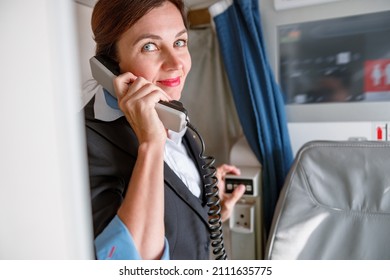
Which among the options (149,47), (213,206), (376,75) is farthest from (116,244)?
(376,75)

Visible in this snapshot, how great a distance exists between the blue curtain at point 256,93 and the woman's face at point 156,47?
0.76 feet

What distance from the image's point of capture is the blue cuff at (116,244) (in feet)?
1.21

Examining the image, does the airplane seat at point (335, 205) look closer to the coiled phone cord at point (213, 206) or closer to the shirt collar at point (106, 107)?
the coiled phone cord at point (213, 206)

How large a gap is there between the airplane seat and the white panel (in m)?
0.49

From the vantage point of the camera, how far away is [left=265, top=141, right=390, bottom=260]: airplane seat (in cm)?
60

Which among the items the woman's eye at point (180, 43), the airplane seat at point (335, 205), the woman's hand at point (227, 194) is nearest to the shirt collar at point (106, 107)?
the woman's eye at point (180, 43)

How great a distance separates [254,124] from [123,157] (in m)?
0.42

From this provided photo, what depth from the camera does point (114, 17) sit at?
0.39 meters

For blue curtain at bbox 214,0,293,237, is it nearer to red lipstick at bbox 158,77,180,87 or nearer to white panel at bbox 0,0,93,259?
red lipstick at bbox 158,77,180,87

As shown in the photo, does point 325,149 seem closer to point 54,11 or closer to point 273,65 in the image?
point 273,65

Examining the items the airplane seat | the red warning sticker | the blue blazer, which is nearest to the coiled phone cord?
the blue blazer

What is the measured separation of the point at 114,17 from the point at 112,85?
10cm

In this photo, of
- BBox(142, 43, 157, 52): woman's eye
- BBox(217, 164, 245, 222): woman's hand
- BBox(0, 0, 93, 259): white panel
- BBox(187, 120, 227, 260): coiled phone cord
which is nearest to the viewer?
BBox(0, 0, 93, 259): white panel

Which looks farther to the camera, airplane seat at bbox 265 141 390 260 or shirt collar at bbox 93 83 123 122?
airplane seat at bbox 265 141 390 260
